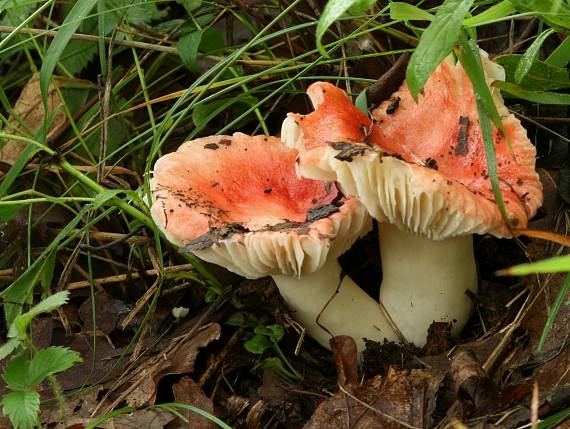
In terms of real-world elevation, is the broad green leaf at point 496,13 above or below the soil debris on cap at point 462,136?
above

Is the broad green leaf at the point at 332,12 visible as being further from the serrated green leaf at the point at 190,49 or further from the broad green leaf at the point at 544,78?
the serrated green leaf at the point at 190,49

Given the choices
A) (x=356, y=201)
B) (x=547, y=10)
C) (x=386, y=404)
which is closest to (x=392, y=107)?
(x=356, y=201)

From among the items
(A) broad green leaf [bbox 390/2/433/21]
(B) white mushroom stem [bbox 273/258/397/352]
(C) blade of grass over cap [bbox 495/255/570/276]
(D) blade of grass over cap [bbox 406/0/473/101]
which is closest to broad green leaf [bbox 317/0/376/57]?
(D) blade of grass over cap [bbox 406/0/473/101]

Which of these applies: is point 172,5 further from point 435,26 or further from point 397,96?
point 435,26

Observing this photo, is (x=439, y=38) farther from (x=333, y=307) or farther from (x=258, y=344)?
(x=258, y=344)

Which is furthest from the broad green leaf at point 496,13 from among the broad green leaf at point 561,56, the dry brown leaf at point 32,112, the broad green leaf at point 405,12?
the dry brown leaf at point 32,112

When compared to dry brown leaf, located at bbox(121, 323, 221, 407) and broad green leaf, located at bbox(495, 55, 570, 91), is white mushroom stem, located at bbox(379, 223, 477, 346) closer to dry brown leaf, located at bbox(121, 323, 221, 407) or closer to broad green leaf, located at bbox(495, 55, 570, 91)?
broad green leaf, located at bbox(495, 55, 570, 91)
